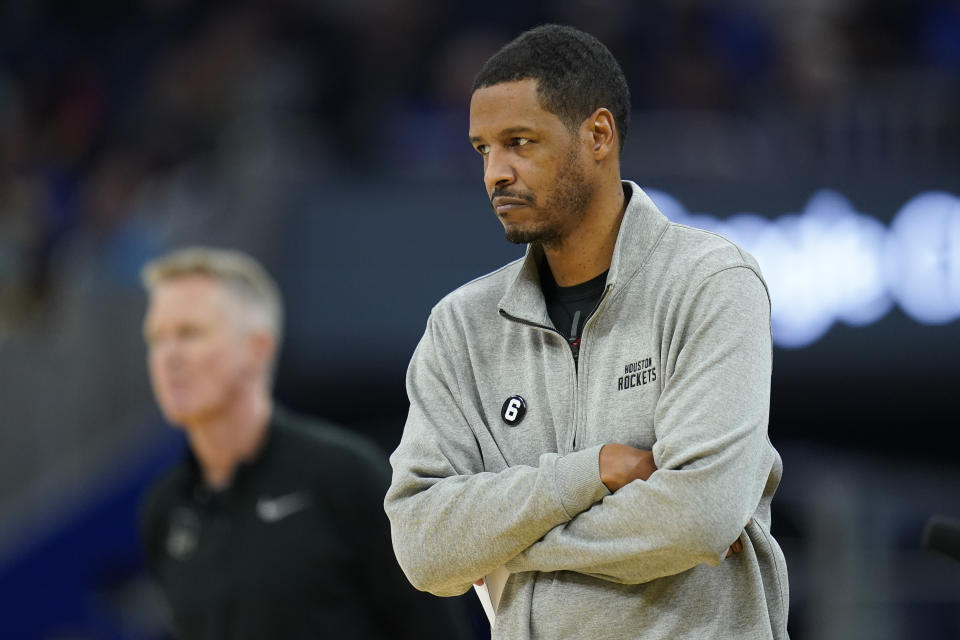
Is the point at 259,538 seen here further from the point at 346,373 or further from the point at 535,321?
the point at 346,373

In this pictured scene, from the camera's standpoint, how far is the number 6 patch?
10.0 ft

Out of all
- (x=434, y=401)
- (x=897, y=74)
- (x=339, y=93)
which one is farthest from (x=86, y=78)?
(x=434, y=401)

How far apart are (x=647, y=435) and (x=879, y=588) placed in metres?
5.41

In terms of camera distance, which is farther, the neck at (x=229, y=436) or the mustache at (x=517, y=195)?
the neck at (x=229, y=436)

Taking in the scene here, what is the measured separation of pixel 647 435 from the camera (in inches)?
115

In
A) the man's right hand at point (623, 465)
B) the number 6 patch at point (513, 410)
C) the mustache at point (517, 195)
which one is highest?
the mustache at point (517, 195)

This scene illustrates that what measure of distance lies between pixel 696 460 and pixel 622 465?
0.15 metres

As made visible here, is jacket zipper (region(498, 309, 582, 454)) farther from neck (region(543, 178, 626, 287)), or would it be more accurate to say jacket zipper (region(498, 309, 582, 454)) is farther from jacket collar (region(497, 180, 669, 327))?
neck (region(543, 178, 626, 287))

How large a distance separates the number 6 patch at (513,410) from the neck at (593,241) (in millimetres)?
293

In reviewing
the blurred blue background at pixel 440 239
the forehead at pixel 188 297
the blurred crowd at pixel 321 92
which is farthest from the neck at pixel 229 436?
the blurred crowd at pixel 321 92

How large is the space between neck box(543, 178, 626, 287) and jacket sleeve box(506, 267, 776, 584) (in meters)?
0.28

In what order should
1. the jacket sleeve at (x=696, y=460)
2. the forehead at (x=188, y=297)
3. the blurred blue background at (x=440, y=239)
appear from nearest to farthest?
the jacket sleeve at (x=696, y=460) < the forehead at (x=188, y=297) < the blurred blue background at (x=440, y=239)

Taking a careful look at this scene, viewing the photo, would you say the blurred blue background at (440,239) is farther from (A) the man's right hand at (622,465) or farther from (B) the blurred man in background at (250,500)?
(A) the man's right hand at (622,465)

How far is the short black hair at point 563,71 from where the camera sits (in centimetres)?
295
